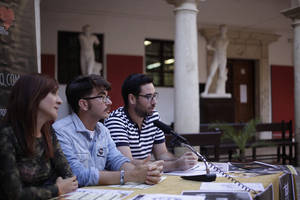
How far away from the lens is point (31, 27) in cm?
219

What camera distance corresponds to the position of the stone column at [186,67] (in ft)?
21.6

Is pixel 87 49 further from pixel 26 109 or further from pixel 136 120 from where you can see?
pixel 26 109

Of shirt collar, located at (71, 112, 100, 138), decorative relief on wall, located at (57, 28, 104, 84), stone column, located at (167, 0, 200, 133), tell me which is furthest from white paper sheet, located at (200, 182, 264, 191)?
decorative relief on wall, located at (57, 28, 104, 84)

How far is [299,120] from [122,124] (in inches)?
230

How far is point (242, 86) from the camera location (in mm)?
13750

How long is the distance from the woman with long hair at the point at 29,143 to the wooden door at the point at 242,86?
12323 millimetres

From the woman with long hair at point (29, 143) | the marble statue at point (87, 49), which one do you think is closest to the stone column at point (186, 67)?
the marble statue at point (87, 49)

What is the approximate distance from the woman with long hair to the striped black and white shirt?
0.98 m

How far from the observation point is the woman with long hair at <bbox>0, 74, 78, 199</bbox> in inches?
60.4

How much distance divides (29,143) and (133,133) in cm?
131

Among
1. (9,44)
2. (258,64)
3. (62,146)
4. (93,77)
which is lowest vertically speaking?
(62,146)

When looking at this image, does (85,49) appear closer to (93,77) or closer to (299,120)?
(299,120)

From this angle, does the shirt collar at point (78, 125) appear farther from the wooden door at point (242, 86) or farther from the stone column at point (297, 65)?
the wooden door at point (242, 86)

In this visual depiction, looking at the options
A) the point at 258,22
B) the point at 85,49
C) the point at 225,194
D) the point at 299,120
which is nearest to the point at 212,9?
the point at 258,22
